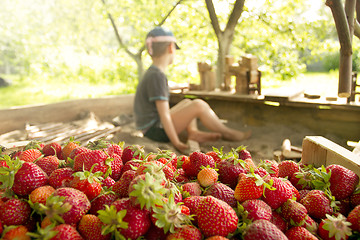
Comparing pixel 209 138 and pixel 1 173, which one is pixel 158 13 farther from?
pixel 1 173

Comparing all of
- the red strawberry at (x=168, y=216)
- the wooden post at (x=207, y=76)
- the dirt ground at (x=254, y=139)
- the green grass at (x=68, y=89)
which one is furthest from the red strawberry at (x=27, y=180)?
the green grass at (x=68, y=89)

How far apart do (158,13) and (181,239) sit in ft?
11.3

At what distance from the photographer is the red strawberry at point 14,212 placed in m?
0.71

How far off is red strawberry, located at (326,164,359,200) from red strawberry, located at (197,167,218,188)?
0.36 meters

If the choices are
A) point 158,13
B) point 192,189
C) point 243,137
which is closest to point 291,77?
point 243,137

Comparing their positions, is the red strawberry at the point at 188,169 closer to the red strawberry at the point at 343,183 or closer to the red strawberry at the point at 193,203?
the red strawberry at the point at 193,203

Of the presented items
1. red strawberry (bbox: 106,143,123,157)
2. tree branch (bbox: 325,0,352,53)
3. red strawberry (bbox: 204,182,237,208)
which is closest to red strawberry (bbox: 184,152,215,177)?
red strawberry (bbox: 204,182,237,208)

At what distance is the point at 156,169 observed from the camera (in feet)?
2.55

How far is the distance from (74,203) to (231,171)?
46cm

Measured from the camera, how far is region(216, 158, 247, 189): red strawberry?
924 mm

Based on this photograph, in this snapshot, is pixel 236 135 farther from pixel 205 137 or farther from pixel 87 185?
pixel 87 185

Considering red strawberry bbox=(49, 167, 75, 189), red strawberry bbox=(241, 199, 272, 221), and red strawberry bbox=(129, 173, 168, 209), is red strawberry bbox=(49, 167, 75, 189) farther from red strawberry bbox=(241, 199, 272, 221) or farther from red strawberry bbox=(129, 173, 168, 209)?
red strawberry bbox=(241, 199, 272, 221)

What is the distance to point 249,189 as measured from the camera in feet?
2.64

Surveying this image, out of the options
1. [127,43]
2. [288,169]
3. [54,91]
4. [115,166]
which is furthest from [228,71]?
[54,91]
